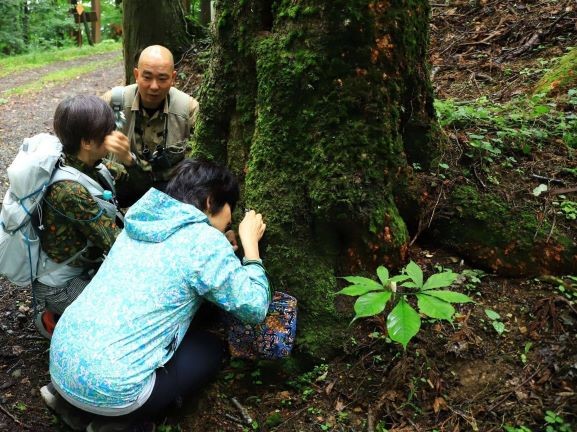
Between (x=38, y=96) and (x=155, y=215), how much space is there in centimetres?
1332

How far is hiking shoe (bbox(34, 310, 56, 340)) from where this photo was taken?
3.97 metres

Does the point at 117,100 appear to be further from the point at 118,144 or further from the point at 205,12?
the point at 205,12

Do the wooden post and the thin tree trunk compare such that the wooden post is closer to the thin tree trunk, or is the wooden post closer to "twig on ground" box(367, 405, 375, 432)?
the thin tree trunk

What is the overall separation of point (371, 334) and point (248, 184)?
1.34 m

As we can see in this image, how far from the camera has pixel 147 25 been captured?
8.90 metres

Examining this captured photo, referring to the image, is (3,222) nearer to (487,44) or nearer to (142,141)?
(142,141)

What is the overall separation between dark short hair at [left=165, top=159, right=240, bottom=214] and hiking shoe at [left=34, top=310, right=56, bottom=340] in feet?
5.39

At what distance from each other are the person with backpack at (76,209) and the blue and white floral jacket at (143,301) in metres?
0.74

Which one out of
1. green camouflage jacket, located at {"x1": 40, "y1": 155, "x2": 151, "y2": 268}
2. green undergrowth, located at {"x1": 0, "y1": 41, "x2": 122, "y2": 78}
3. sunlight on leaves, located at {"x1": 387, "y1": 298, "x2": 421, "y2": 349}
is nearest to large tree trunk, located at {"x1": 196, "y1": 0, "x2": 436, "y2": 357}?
sunlight on leaves, located at {"x1": 387, "y1": 298, "x2": 421, "y2": 349}

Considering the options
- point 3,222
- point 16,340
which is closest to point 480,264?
point 3,222

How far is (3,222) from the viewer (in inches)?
139

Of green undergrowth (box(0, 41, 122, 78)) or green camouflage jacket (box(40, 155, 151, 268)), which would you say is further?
green undergrowth (box(0, 41, 122, 78))

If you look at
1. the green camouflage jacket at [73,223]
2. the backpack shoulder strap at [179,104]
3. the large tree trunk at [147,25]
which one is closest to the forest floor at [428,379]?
the green camouflage jacket at [73,223]

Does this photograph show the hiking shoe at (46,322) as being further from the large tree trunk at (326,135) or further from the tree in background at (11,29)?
the tree in background at (11,29)
